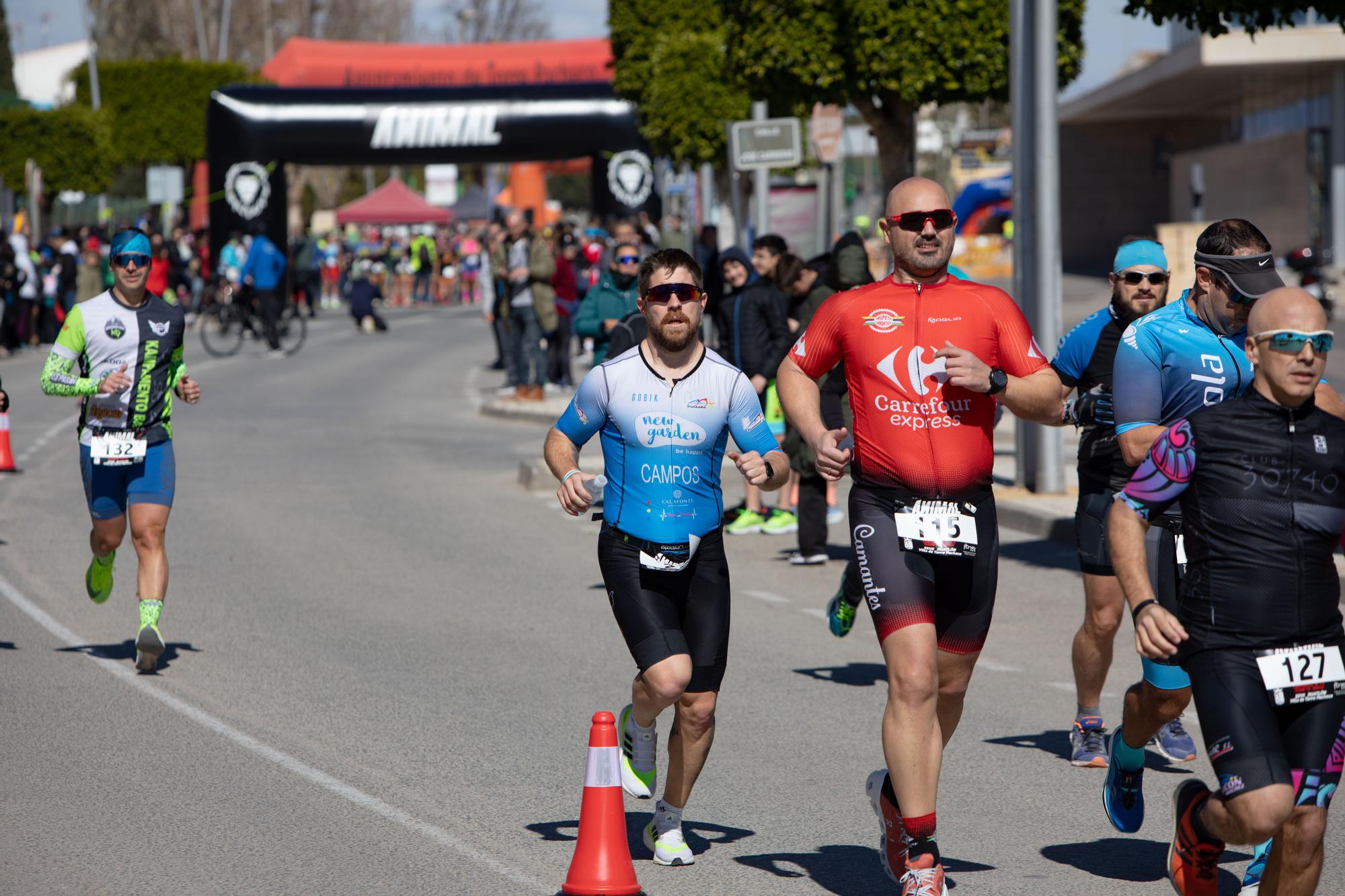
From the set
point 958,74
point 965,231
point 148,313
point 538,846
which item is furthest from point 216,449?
point 965,231

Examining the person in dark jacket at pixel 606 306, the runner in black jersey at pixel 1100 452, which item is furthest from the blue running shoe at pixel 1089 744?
the person in dark jacket at pixel 606 306

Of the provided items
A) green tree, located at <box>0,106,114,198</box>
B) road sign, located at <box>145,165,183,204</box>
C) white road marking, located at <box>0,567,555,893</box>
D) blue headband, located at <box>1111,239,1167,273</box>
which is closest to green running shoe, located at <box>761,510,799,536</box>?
white road marking, located at <box>0,567,555,893</box>

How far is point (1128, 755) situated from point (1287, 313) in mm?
1926

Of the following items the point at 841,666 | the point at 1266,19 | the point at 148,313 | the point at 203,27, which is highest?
the point at 203,27

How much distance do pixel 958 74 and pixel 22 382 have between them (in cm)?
1519

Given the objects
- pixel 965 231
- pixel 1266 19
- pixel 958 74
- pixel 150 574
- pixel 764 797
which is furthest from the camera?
pixel 965 231

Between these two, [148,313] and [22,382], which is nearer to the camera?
[148,313]

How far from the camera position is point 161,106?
62469 millimetres

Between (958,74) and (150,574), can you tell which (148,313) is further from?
(958,74)

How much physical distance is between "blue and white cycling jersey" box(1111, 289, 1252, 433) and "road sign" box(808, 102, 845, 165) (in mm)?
16216

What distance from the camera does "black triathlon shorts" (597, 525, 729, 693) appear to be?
5785mm

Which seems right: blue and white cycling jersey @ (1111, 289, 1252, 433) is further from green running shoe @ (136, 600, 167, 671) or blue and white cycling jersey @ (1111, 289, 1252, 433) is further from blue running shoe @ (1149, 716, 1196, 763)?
green running shoe @ (136, 600, 167, 671)

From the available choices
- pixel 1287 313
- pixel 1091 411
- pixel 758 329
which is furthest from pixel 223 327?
pixel 1287 313

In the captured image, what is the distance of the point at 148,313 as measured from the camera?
9.01 m
